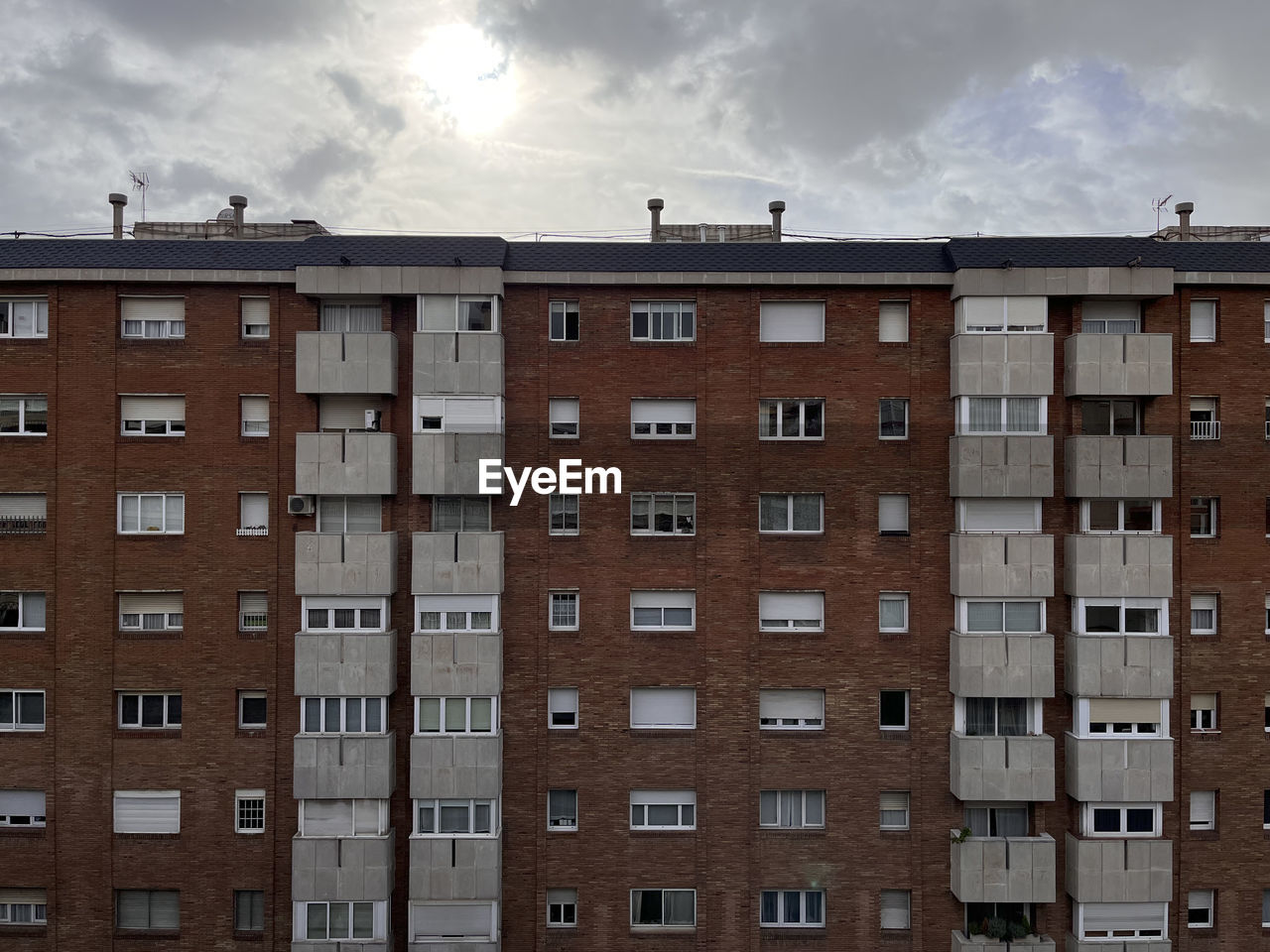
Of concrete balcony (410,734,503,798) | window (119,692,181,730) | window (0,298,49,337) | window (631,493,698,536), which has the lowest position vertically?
concrete balcony (410,734,503,798)

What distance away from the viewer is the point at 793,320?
18.7 m

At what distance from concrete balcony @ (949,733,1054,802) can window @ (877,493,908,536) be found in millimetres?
5280

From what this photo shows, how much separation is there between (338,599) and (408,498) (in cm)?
298

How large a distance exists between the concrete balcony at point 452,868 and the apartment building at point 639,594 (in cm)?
13

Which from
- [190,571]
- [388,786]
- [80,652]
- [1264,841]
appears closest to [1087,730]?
[1264,841]

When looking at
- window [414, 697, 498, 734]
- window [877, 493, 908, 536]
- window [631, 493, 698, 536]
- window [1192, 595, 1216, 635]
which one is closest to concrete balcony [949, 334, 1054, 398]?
window [877, 493, 908, 536]

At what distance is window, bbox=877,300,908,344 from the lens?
61.1 ft

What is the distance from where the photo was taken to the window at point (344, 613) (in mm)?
17828

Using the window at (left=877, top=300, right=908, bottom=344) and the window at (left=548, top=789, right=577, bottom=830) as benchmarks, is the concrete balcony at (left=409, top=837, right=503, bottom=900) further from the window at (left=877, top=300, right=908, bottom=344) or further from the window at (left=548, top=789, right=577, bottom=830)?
the window at (left=877, top=300, right=908, bottom=344)

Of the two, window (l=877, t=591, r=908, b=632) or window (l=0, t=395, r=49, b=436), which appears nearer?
window (l=0, t=395, r=49, b=436)

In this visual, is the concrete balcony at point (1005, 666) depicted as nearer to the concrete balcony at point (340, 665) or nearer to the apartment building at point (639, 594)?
the apartment building at point (639, 594)

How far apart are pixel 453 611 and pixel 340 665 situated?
2.93m

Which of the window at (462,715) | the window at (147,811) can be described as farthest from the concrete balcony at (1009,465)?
the window at (147,811)

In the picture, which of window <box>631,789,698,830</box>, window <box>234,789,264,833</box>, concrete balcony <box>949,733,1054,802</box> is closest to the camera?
concrete balcony <box>949,733,1054,802</box>
